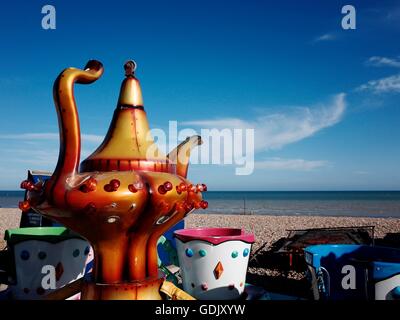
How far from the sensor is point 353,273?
198cm

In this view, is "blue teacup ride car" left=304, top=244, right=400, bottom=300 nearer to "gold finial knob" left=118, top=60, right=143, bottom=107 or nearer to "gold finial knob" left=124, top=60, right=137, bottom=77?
"gold finial knob" left=118, top=60, right=143, bottom=107

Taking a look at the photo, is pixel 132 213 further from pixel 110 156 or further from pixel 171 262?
pixel 171 262

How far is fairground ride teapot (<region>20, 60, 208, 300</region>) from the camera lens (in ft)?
5.94

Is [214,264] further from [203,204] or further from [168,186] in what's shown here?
[168,186]

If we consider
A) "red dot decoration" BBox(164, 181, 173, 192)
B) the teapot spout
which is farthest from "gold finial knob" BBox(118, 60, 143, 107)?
"red dot decoration" BBox(164, 181, 173, 192)

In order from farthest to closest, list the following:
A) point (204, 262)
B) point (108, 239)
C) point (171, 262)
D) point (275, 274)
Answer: point (275, 274) < point (171, 262) < point (204, 262) < point (108, 239)

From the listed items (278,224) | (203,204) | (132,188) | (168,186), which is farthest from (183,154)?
(278,224)

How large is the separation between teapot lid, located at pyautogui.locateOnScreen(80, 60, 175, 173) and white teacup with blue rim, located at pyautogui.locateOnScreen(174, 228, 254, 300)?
56 centimetres

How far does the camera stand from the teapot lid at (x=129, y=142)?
1.98 metres

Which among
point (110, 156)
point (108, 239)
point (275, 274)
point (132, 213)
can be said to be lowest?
point (275, 274)
